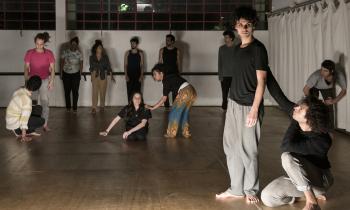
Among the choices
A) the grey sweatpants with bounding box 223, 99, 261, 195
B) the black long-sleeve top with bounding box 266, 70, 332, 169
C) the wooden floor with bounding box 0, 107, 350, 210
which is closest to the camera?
the black long-sleeve top with bounding box 266, 70, 332, 169

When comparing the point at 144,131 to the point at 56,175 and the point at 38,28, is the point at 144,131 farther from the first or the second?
the point at 38,28

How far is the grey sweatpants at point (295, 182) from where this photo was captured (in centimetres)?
399

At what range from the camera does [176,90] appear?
765 centimetres

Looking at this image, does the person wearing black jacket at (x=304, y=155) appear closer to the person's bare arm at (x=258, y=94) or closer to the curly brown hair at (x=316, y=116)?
the curly brown hair at (x=316, y=116)

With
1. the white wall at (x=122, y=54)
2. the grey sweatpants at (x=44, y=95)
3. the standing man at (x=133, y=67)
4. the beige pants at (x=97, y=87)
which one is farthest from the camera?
the white wall at (x=122, y=54)

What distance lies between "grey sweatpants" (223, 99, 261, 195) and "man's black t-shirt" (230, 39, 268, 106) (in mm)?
75

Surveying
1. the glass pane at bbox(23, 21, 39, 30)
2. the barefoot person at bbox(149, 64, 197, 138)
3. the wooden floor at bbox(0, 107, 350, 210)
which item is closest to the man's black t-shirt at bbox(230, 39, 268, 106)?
the wooden floor at bbox(0, 107, 350, 210)

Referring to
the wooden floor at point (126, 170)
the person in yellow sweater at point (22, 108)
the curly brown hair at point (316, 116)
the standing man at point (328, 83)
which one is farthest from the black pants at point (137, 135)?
the curly brown hair at point (316, 116)

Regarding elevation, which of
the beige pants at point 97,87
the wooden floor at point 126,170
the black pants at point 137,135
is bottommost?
the wooden floor at point 126,170

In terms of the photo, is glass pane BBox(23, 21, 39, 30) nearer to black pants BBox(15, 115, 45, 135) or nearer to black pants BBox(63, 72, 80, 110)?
black pants BBox(63, 72, 80, 110)

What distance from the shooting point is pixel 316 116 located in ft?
13.2

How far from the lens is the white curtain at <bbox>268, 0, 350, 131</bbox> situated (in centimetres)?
796

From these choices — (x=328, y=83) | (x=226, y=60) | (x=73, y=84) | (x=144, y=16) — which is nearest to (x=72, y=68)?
(x=73, y=84)

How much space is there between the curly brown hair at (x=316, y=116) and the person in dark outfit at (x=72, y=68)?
7.82 metres
